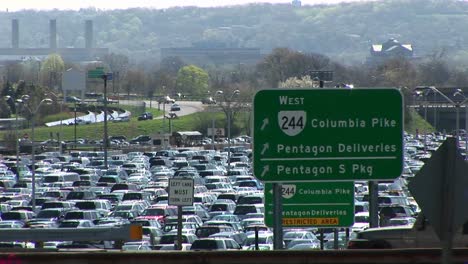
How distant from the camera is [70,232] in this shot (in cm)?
1523

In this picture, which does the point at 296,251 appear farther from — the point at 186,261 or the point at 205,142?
the point at 205,142

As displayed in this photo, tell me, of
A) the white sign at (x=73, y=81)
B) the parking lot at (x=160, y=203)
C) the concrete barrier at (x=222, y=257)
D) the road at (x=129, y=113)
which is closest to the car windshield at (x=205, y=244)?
the parking lot at (x=160, y=203)

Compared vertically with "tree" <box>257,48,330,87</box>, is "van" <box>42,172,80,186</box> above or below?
below

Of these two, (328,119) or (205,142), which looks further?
(205,142)

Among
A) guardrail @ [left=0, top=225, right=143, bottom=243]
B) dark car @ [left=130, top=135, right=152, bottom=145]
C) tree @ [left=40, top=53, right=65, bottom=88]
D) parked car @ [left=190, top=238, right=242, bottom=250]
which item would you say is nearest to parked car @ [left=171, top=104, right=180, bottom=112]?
dark car @ [left=130, top=135, right=152, bottom=145]

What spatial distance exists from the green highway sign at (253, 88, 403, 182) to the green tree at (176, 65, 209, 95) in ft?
494

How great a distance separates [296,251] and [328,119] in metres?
1.80

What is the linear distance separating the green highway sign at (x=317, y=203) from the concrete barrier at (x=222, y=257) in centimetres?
275

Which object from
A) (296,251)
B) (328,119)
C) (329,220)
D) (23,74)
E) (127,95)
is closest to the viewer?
(296,251)

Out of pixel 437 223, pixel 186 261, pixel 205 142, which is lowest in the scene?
pixel 205 142

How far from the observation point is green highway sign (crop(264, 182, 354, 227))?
17.1 metres

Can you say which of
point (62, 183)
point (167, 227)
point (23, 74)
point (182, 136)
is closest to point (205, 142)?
point (182, 136)

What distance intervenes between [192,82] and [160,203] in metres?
126

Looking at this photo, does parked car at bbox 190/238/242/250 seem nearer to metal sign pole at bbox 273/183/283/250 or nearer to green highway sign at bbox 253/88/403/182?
green highway sign at bbox 253/88/403/182
